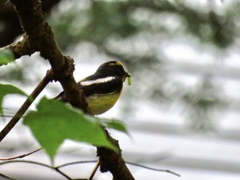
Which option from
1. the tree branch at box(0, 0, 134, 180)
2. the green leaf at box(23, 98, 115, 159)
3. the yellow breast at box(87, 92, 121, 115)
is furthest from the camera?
the yellow breast at box(87, 92, 121, 115)

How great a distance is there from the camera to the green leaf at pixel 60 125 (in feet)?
1.29

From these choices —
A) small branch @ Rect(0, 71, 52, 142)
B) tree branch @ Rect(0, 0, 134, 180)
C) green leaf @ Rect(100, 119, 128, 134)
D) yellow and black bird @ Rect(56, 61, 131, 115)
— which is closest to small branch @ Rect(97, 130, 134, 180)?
tree branch @ Rect(0, 0, 134, 180)

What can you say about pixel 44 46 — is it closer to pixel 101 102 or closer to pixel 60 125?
pixel 60 125

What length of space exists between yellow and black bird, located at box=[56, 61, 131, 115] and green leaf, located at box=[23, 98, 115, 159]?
0.70m

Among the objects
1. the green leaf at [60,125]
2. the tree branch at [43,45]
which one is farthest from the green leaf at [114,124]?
the tree branch at [43,45]

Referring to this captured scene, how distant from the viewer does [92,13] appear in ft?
4.25

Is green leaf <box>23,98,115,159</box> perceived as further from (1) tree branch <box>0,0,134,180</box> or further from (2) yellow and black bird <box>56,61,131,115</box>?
(2) yellow and black bird <box>56,61,131,115</box>

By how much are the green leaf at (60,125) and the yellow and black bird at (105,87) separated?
698 millimetres

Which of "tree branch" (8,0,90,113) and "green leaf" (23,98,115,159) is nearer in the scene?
"green leaf" (23,98,115,159)

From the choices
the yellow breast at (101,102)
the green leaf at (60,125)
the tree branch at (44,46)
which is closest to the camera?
the green leaf at (60,125)

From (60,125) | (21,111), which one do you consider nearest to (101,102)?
(21,111)

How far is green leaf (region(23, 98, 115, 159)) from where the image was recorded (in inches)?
15.5

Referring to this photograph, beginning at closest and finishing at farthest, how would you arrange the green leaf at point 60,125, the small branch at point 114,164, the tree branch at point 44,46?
the green leaf at point 60,125 → the tree branch at point 44,46 → the small branch at point 114,164

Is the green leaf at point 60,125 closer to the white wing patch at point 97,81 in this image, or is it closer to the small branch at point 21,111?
the small branch at point 21,111
